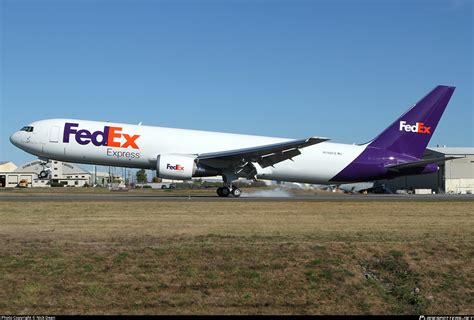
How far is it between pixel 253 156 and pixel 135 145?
7.84 metres

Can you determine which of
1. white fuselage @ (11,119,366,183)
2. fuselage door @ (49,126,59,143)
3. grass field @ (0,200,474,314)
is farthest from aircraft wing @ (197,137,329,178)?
grass field @ (0,200,474,314)

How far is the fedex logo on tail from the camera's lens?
4103cm

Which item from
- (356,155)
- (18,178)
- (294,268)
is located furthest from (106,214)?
(18,178)

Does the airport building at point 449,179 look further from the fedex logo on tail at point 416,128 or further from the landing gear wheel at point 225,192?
the landing gear wheel at point 225,192

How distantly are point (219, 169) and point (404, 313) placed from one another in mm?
25299

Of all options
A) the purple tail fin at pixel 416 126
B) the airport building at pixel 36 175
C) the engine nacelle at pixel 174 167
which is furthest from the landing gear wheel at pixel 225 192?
the airport building at pixel 36 175

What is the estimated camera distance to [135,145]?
3734 centimetres

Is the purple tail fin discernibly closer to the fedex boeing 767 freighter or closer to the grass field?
the fedex boeing 767 freighter

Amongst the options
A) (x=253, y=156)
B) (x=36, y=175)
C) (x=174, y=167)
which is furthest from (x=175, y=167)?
(x=36, y=175)

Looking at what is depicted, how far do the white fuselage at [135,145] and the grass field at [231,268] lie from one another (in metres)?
16.6

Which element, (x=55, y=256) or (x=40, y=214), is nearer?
(x=55, y=256)

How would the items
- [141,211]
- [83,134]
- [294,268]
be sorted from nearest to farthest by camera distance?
1. [294,268]
2. [141,211]
3. [83,134]

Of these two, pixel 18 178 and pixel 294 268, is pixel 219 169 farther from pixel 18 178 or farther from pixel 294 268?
pixel 18 178

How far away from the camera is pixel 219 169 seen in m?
37.9
